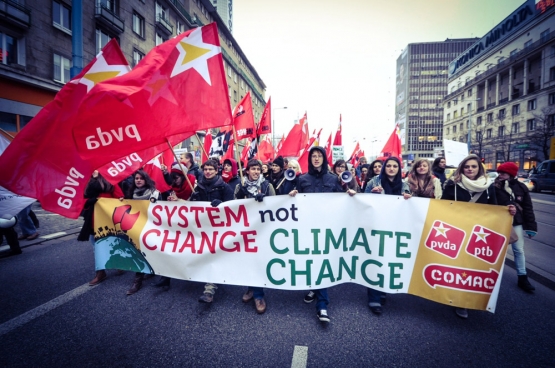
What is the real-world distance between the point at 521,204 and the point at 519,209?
128 mm

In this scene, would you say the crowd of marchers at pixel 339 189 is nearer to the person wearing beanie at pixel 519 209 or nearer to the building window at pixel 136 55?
the person wearing beanie at pixel 519 209

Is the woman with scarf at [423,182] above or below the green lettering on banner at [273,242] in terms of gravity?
above

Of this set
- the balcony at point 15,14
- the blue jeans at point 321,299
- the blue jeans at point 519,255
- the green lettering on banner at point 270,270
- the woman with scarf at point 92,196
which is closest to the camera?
the blue jeans at point 321,299

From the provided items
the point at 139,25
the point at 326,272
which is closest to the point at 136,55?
the point at 139,25

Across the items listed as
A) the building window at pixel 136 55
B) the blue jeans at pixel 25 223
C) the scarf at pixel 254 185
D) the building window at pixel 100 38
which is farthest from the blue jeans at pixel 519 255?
the building window at pixel 136 55

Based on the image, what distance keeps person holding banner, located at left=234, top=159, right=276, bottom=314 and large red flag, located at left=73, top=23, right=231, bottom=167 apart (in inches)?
35.9

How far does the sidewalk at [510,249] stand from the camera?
4084mm

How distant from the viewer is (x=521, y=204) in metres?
3.73

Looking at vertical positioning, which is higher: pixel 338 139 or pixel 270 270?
pixel 338 139

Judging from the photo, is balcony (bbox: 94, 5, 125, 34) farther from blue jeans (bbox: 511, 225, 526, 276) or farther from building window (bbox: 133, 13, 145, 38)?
blue jeans (bbox: 511, 225, 526, 276)

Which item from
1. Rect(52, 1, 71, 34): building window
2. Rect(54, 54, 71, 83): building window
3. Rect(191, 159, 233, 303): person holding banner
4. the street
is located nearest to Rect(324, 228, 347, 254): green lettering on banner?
the street

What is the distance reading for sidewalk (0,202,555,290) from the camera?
4.08 meters

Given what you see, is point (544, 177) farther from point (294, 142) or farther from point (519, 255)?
point (519, 255)

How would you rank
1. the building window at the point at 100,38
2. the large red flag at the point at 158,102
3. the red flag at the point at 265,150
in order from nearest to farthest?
1. the large red flag at the point at 158,102
2. the red flag at the point at 265,150
3. the building window at the point at 100,38
